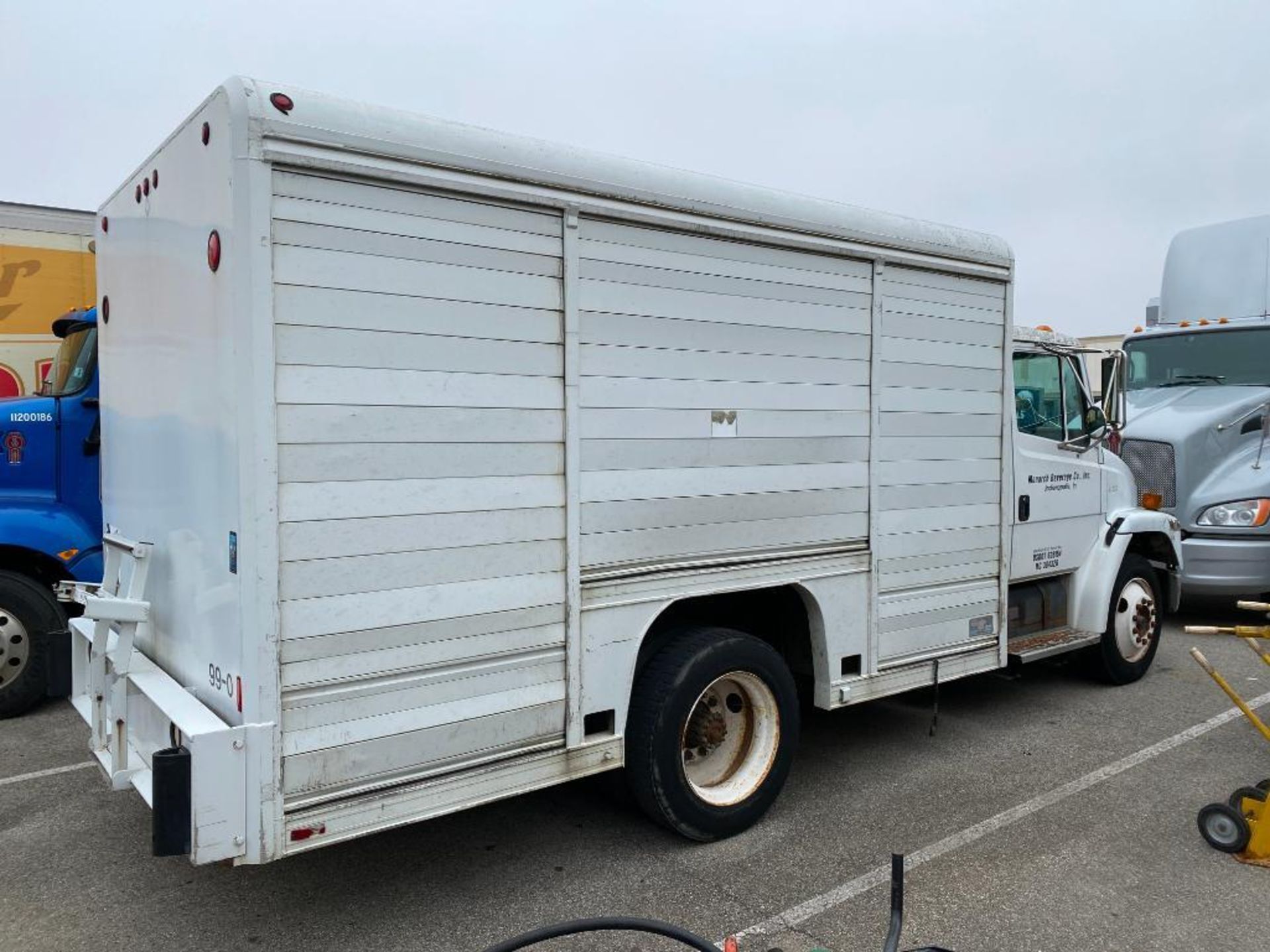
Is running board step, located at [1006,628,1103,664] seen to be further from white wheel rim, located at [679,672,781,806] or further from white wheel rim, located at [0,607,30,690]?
white wheel rim, located at [0,607,30,690]

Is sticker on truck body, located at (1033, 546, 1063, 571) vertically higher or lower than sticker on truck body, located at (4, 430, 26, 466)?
lower

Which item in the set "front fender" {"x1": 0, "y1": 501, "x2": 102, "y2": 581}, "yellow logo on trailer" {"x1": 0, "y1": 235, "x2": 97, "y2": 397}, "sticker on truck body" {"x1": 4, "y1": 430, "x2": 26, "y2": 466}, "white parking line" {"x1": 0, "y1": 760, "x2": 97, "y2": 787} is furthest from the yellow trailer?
"white parking line" {"x1": 0, "y1": 760, "x2": 97, "y2": 787}

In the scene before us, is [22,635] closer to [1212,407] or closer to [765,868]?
[765,868]

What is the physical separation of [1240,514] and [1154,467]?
0.85 metres

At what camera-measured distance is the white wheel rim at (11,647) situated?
5.98 metres

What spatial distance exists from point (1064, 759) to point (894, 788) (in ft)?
3.81

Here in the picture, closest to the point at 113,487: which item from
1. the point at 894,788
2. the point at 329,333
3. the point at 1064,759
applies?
the point at 329,333

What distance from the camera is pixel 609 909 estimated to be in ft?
12.3

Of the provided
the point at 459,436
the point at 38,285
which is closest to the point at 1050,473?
the point at 459,436

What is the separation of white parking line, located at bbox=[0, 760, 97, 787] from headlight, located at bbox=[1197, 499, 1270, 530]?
374 inches

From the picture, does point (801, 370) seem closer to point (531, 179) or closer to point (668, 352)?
point (668, 352)

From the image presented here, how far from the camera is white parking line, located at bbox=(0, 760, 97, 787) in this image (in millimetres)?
5105

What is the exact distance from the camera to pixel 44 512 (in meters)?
6.21

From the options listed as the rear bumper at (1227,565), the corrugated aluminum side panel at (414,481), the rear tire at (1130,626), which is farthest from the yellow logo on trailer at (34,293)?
the rear bumper at (1227,565)
